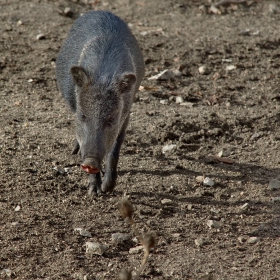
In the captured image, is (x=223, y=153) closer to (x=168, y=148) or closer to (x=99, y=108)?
(x=168, y=148)

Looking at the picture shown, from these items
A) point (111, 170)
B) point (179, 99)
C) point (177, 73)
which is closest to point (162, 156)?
point (111, 170)

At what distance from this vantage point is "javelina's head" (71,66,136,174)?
5.29 meters

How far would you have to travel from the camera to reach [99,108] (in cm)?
543

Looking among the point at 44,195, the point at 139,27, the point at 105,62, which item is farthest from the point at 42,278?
the point at 139,27

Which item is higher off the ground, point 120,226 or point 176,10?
point 120,226

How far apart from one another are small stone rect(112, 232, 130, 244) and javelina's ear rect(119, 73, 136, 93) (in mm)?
Answer: 1357

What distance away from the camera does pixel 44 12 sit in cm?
1016

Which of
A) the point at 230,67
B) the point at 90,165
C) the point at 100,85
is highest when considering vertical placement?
the point at 100,85

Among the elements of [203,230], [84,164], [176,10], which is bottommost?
[176,10]

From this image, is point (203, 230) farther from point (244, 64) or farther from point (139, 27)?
point (139, 27)

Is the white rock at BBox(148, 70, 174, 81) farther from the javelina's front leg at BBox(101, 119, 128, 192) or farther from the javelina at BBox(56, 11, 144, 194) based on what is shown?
the javelina's front leg at BBox(101, 119, 128, 192)

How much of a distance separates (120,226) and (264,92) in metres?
3.61

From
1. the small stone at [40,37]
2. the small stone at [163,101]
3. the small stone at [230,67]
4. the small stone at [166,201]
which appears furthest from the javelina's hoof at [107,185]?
the small stone at [40,37]

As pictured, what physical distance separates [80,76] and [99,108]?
0.34 m
